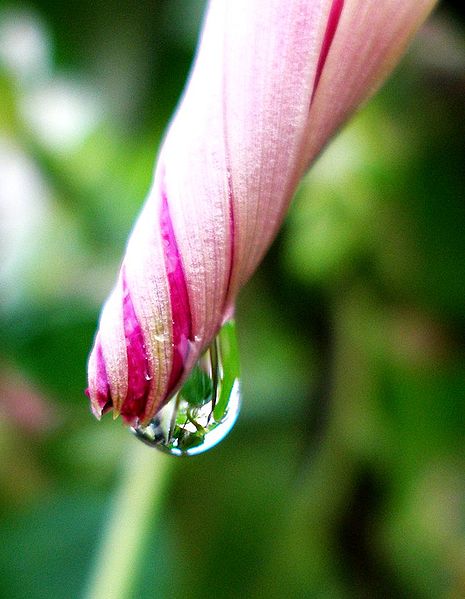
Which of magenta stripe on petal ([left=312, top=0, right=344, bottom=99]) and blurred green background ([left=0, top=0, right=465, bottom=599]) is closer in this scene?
magenta stripe on petal ([left=312, top=0, right=344, bottom=99])

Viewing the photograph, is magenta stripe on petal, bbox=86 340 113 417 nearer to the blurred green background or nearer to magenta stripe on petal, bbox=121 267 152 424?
magenta stripe on petal, bbox=121 267 152 424

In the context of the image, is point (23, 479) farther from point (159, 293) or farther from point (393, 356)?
point (159, 293)

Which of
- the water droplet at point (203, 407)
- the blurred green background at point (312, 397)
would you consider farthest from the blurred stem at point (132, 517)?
the water droplet at point (203, 407)

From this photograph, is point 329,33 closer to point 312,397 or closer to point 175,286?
point 175,286

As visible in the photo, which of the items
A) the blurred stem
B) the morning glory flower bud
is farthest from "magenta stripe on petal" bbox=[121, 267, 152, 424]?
the blurred stem

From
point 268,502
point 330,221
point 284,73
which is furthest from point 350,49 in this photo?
point 268,502

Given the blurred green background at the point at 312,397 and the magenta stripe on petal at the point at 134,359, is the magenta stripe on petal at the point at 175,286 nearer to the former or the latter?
the magenta stripe on petal at the point at 134,359

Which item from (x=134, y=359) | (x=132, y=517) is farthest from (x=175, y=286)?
(x=132, y=517)
